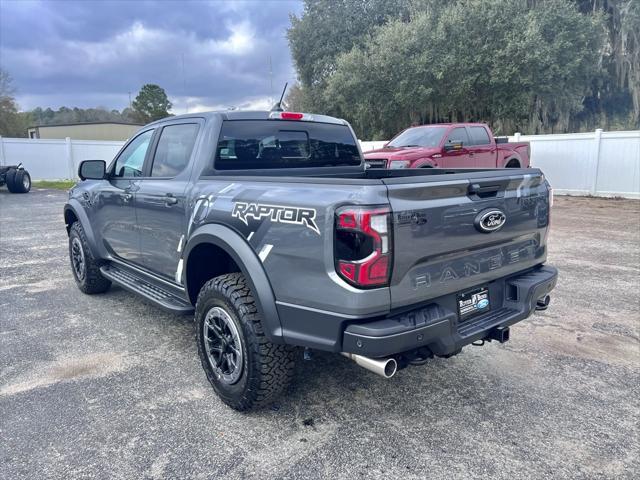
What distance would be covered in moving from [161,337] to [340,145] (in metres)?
2.36

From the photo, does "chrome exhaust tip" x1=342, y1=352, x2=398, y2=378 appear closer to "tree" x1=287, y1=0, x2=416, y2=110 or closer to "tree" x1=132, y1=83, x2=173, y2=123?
"tree" x1=287, y1=0, x2=416, y2=110

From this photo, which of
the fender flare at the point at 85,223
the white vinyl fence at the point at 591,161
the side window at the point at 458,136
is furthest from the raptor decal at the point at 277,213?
the white vinyl fence at the point at 591,161

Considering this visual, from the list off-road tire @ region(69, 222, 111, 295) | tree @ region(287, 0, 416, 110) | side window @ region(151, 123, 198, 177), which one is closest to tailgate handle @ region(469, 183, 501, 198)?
side window @ region(151, 123, 198, 177)

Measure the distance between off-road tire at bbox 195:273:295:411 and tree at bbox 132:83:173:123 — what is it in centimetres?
6635

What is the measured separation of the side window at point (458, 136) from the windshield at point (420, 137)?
0.62 feet

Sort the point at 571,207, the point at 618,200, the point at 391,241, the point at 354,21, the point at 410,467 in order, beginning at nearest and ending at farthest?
the point at 391,241, the point at 410,467, the point at 571,207, the point at 618,200, the point at 354,21

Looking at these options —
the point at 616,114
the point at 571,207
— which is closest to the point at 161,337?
the point at 571,207

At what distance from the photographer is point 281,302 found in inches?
105

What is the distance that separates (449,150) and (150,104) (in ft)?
204

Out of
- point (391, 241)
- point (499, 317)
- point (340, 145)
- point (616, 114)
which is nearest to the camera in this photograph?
point (391, 241)

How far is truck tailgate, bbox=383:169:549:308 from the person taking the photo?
2438 mm

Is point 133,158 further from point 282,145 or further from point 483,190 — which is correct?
point 483,190

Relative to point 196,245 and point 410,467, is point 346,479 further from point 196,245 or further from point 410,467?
point 196,245

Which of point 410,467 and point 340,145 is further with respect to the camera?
point 340,145
